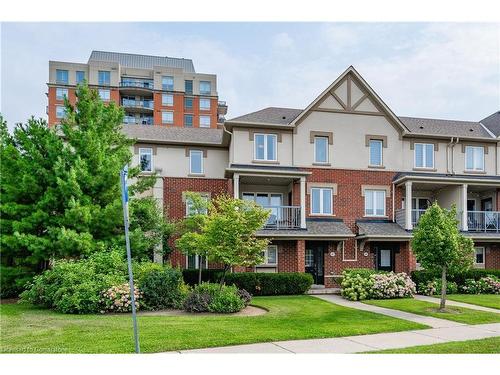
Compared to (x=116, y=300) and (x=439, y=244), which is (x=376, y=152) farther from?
(x=116, y=300)

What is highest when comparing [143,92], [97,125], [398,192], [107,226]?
[143,92]

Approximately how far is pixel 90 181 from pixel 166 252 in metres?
5.85

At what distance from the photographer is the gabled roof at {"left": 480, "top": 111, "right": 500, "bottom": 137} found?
2604cm

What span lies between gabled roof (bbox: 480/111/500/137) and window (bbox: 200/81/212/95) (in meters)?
46.2

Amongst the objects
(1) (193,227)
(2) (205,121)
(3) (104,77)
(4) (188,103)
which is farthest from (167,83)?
(1) (193,227)

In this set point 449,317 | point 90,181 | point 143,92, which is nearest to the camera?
point 449,317

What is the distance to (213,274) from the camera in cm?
2162

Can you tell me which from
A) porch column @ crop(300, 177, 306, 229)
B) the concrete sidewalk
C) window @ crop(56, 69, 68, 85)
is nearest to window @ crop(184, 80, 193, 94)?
window @ crop(56, 69, 68, 85)

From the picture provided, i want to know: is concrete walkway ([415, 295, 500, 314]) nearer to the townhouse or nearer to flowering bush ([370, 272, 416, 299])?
flowering bush ([370, 272, 416, 299])

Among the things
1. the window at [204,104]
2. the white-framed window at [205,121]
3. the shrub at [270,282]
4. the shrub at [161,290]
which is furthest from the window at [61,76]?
the shrub at [161,290]

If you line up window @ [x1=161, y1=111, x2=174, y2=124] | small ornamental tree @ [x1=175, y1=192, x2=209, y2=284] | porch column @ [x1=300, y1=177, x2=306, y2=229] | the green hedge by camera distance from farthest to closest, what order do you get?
window @ [x1=161, y1=111, x2=174, y2=124]
porch column @ [x1=300, y1=177, x2=306, y2=229]
the green hedge
small ornamental tree @ [x1=175, y1=192, x2=209, y2=284]
